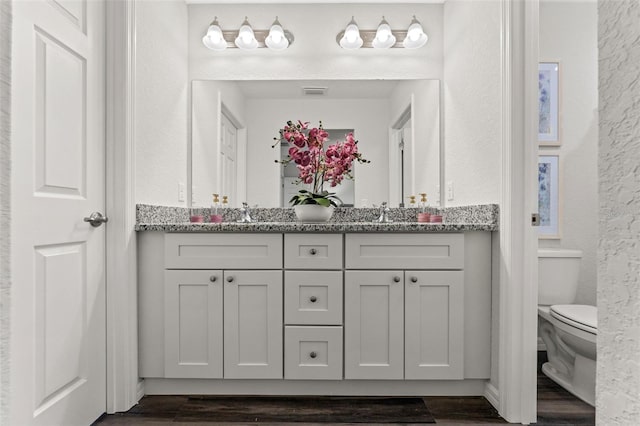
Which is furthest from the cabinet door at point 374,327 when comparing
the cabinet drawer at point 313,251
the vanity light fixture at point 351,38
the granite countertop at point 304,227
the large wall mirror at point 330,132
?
the vanity light fixture at point 351,38

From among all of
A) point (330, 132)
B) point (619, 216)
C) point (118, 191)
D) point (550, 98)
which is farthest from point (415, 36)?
point (619, 216)

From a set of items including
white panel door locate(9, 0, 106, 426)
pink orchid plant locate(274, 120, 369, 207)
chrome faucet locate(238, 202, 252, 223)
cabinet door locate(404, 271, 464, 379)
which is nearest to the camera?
white panel door locate(9, 0, 106, 426)

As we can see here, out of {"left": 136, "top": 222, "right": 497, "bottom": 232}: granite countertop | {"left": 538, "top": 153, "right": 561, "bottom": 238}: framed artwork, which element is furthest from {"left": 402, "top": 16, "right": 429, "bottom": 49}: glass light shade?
{"left": 136, "top": 222, "right": 497, "bottom": 232}: granite countertop

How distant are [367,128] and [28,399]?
6.60ft

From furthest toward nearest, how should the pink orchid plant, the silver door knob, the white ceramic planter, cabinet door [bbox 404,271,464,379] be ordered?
the pink orchid plant → the white ceramic planter → cabinet door [bbox 404,271,464,379] → the silver door knob

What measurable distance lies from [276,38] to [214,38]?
0.38 meters

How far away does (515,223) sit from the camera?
1620 millimetres

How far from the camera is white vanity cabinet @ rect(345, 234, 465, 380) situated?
5.84ft

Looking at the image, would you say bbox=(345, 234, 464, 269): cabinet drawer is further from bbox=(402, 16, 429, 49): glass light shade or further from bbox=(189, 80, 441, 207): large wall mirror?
bbox=(402, 16, 429, 49): glass light shade

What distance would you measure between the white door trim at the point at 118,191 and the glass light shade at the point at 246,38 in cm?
77

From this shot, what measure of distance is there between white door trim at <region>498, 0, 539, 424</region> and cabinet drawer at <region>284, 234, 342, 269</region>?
73 cm

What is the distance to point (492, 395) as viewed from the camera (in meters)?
1.75

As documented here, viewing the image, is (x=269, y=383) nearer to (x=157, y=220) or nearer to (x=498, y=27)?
(x=157, y=220)

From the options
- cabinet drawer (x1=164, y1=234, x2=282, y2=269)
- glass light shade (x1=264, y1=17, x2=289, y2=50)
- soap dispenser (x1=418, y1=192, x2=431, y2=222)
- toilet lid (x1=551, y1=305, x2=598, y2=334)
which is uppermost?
glass light shade (x1=264, y1=17, x2=289, y2=50)
